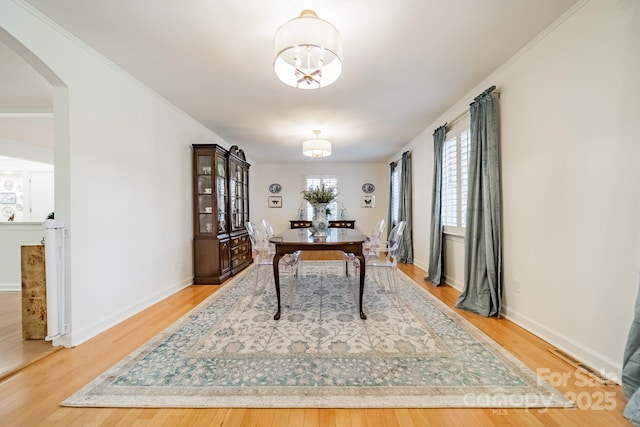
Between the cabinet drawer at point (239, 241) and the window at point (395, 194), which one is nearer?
the cabinet drawer at point (239, 241)

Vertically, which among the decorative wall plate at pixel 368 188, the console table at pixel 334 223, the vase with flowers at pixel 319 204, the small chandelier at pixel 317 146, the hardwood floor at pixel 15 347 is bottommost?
the hardwood floor at pixel 15 347

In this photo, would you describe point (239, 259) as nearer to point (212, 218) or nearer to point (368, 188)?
point (212, 218)

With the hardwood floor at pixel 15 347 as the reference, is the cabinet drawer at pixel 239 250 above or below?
above

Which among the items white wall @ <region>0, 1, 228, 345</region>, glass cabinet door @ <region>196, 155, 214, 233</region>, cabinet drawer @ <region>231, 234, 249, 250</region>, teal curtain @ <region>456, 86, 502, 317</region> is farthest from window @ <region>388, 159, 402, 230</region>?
white wall @ <region>0, 1, 228, 345</region>

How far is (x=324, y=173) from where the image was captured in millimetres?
7441

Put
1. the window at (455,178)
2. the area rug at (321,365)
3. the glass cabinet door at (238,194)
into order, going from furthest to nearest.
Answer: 1. the glass cabinet door at (238,194)
2. the window at (455,178)
3. the area rug at (321,365)

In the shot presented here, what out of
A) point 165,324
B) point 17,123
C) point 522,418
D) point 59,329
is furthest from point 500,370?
point 17,123

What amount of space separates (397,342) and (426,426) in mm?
829

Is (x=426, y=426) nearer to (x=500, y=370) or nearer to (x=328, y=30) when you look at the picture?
(x=500, y=370)

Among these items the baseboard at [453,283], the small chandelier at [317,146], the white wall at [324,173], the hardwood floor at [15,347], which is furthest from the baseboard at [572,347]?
the white wall at [324,173]

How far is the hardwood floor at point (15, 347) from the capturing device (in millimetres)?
1816

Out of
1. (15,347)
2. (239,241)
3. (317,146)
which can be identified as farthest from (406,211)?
(15,347)

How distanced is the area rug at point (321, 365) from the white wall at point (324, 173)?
4.75m

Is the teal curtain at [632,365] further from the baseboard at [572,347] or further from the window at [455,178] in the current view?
the window at [455,178]
